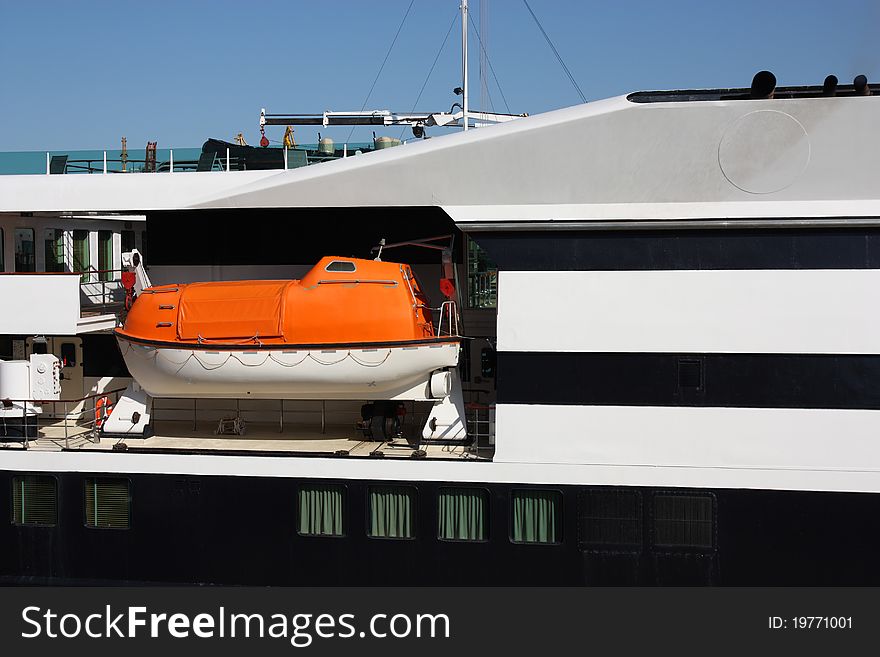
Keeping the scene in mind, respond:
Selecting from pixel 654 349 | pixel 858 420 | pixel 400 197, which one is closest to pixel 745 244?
pixel 654 349

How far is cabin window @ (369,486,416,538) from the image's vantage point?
10406 mm

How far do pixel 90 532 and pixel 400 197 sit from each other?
549 cm

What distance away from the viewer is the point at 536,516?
400 inches

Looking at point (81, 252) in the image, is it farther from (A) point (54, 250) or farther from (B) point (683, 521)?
(B) point (683, 521)

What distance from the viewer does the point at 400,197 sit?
10.6 metres

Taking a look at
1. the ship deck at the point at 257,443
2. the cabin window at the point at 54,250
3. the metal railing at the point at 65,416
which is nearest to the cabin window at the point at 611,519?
the ship deck at the point at 257,443

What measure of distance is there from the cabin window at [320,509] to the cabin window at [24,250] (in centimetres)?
586

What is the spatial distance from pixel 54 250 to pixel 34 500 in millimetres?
4575

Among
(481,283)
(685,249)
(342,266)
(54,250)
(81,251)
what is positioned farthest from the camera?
(81,251)

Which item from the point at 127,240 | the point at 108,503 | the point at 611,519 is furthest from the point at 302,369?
the point at 127,240

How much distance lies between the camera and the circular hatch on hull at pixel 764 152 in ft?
32.1

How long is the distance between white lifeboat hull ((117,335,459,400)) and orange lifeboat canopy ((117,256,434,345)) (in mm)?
147
